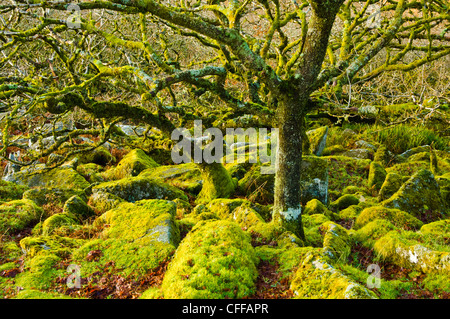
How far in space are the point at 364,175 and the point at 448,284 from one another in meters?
6.98

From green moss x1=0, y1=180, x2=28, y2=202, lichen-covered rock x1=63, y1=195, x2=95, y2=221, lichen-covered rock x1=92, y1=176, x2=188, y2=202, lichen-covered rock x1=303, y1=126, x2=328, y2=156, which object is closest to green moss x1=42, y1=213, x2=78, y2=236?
lichen-covered rock x1=63, y1=195, x2=95, y2=221

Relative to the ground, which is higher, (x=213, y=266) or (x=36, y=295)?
(x=213, y=266)

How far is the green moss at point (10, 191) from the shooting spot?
8182 mm

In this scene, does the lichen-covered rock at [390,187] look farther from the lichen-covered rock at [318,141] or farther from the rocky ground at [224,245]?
the lichen-covered rock at [318,141]

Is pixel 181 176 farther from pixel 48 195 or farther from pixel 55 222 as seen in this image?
pixel 55 222

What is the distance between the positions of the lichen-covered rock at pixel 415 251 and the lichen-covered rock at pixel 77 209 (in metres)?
5.52

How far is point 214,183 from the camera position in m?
8.19

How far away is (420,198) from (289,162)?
13.1ft

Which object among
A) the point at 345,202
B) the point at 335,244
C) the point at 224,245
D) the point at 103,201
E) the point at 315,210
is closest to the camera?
the point at 224,245

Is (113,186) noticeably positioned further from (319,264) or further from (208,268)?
(319,264)

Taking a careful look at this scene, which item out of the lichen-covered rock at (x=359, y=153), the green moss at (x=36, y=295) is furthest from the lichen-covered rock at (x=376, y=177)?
the green moss at (x=36, y=295)

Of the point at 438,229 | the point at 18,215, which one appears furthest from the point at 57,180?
the point at 438,229
